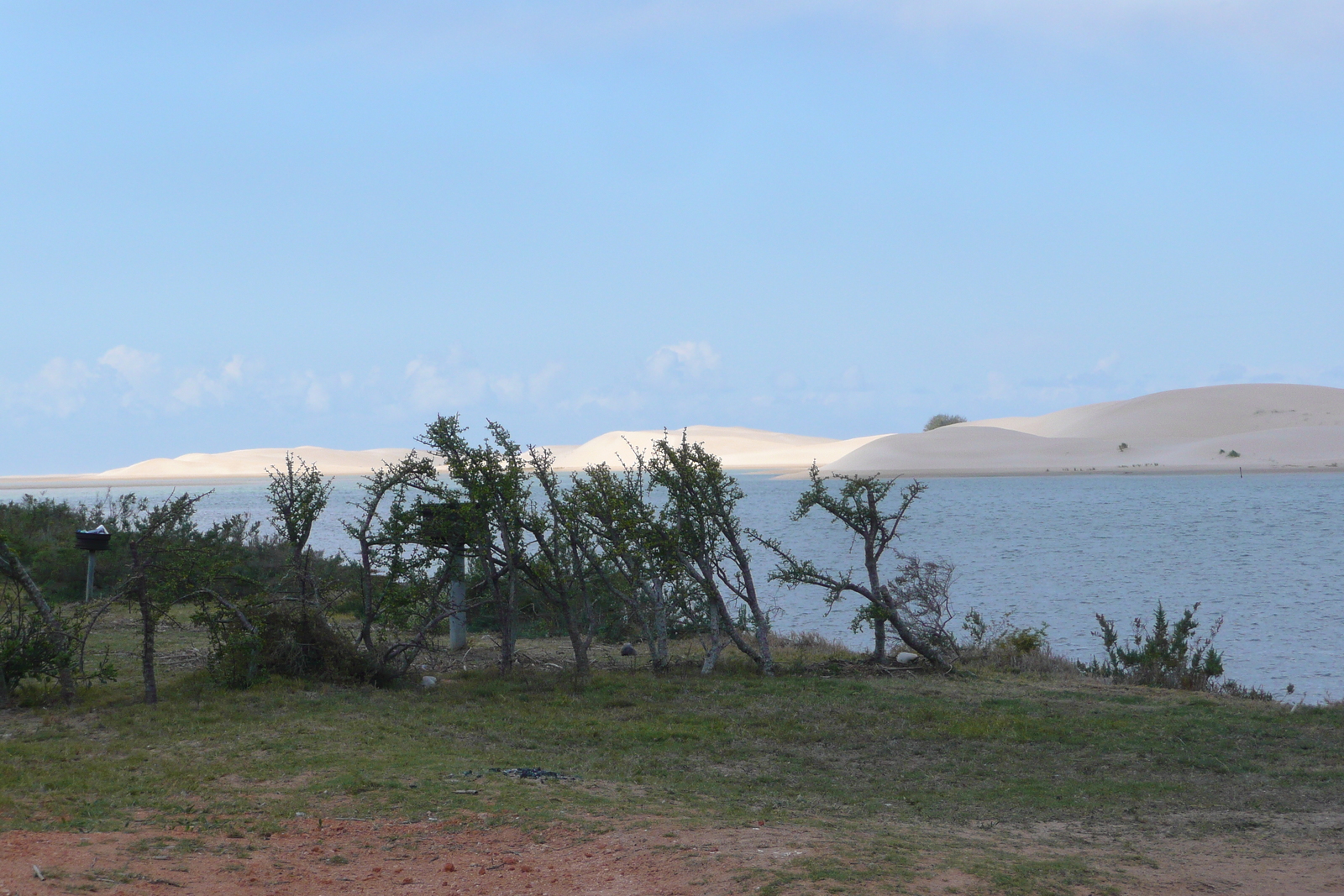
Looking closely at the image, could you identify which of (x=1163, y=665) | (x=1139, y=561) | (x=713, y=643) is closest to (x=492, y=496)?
(x=713, y=643)

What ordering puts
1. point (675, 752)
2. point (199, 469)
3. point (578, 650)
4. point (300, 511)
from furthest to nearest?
point (199, 469) → point (578, 650) → point (300, 511) → point (675, 752)

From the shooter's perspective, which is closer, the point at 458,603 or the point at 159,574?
the point at 159,574

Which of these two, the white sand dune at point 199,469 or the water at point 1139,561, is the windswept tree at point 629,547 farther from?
the white sand dune at point 199,469

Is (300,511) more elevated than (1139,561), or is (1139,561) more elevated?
(300,511)

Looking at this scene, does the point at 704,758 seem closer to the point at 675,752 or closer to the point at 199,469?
the point at 675,752

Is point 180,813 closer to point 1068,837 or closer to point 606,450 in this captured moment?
point 1068,837

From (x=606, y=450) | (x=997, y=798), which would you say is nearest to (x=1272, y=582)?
(x=997, y=798)

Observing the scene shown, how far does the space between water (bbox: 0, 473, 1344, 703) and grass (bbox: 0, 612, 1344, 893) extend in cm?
500

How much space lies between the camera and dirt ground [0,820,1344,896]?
5953mm

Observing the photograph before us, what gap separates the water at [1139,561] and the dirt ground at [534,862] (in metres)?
9.83

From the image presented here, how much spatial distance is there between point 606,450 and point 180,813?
16835 centimetres

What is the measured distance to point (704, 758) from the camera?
10.2m

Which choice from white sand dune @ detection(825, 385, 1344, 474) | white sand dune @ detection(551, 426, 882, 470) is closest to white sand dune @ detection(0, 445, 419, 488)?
white sand dune @ detection(551, 426, 882, 470)

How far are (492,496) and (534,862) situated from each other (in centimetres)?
804
